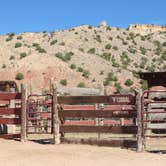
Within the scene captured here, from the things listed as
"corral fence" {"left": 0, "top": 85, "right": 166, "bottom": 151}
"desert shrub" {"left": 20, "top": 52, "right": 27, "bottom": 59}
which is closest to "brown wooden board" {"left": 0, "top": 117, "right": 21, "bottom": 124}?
"corral fence" {"left": 0, "top": 85, "right": 166, "bottom": 151}

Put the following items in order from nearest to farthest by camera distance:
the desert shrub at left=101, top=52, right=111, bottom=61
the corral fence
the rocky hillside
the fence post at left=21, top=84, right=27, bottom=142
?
the corral fence < the fence post at left=21, top=84, right=27, bottom=142 < the rocky hillside < the desert shrub at left=101, top=52, right=111, bottom=61

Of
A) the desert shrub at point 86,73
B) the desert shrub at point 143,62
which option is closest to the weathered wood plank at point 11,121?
the desert shrub at point 86,73

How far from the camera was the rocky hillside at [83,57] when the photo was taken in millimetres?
55938

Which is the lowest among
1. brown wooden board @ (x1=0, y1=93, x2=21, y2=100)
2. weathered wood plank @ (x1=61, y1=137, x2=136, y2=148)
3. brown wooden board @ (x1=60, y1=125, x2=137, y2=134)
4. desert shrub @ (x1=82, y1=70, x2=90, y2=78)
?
weathered wood plank @ (x1=61, y1=137, x2=136, y2=148)

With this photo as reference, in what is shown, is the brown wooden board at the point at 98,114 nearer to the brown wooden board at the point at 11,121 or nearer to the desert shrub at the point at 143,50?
the brown wooden board at the point at 11,121

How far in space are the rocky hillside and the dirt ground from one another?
96.3 ft

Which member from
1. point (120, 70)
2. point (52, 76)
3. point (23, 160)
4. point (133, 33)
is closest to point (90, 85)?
point (52, 76)

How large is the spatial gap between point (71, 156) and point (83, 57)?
52.9 m

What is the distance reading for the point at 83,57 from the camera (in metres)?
66.7

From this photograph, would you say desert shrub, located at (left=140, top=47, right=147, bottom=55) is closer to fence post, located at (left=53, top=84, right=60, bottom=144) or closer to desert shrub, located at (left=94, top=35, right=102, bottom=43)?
desert shrub, located at (left=94, top=35, right=102, bottom=43)

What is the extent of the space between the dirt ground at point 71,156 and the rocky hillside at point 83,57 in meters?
29.3

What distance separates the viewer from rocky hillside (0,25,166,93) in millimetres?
55938

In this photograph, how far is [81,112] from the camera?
16.9 metres

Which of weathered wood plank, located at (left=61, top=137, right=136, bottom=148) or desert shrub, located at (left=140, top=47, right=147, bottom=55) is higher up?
desert shrub, located at (left=140, top=47, right=147, bottom=55)
